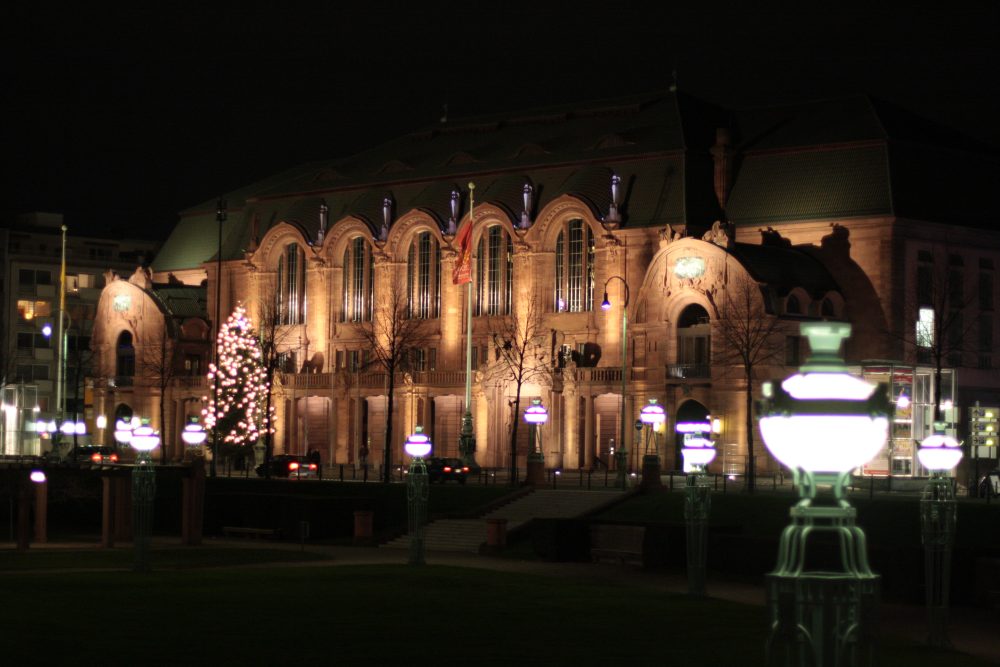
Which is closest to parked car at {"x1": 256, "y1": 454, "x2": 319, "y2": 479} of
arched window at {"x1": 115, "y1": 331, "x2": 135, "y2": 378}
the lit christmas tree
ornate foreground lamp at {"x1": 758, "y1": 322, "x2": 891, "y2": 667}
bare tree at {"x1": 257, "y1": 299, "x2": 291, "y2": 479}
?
bare tree at {"x1": 257, "y1": 299, "x2": 291, "y2": 479}

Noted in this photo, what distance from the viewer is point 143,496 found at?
172 feet

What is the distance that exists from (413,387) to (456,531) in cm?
4615

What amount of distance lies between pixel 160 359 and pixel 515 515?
64.9 meters

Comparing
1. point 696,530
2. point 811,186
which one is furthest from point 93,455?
point 696,530

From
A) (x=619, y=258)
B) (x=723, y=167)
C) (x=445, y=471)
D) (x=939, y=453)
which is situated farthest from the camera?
(x=723, y=167)

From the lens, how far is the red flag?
10331cm

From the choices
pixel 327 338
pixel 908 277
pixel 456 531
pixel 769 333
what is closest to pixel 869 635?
pixel 456 531

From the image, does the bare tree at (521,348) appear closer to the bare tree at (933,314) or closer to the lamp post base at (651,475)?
the bare tree at (933,314)

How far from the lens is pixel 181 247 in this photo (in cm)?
14488

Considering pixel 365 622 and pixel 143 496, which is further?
pixel 143 496

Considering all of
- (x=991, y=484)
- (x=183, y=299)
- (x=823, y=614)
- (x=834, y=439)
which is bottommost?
(x=823, y=614)

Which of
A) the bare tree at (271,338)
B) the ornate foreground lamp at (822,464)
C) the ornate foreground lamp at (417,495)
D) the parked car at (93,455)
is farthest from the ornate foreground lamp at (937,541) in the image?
the parked car at (93,455)

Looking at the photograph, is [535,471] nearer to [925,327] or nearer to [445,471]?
[445,471]

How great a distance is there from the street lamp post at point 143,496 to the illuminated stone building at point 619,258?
1546 inches
